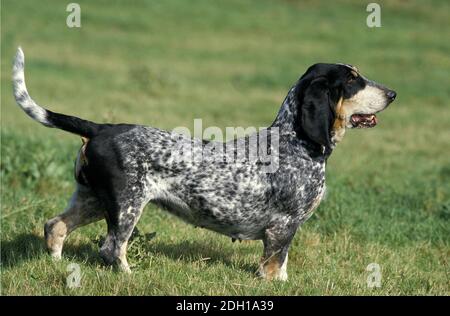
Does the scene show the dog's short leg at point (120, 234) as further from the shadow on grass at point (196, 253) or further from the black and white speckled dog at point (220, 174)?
the shadow on grass at point (196, 253)

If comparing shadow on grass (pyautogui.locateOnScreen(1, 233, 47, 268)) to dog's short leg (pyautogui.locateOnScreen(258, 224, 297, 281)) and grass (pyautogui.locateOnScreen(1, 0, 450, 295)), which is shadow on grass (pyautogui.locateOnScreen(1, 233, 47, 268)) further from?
dog's short leg (pyautogui.locateOnScreen(258, 224, 297, 281))

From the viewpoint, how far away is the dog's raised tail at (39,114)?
21.1ft

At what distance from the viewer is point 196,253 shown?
295 inches

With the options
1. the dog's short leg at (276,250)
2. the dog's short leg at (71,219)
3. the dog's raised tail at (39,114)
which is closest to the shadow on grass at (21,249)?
the dog's short leg at (71,219)

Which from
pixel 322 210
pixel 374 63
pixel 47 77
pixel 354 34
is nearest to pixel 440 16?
pixel 354 34

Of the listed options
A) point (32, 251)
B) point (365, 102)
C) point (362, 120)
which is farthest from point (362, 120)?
point (32, 251)

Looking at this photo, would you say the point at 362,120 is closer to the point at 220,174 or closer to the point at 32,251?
the point at 220,174

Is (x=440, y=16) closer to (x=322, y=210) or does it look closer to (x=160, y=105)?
(x=160, y=105)

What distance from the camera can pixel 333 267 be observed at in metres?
7.33

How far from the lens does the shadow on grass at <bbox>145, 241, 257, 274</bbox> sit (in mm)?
7207

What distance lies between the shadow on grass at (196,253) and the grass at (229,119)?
2 centimetres

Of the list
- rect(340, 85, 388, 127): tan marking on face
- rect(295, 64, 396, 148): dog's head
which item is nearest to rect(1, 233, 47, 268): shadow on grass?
rect(295, 64, 396, 148): dog's head
